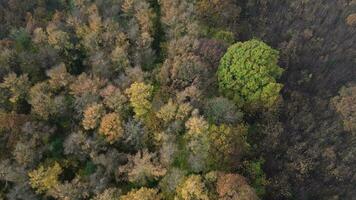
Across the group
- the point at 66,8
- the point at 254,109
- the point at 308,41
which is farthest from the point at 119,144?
the point at 308,41

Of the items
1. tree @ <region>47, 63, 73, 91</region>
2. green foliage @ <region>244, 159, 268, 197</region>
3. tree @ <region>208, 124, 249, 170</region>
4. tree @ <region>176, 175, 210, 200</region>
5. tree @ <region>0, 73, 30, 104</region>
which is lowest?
green foliage @ <region>244, 159, 268, 197</region>

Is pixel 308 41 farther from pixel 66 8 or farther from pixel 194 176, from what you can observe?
pixel 66 8

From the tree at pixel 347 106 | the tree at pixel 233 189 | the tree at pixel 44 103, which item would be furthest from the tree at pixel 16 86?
the tree at pixel 347 106

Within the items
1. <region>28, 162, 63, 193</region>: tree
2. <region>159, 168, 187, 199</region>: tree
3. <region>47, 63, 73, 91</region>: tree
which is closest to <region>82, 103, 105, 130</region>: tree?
<region>47, 63, 73, 91</region>: tree

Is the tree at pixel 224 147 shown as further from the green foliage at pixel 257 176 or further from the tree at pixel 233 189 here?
the tree at pixel 233 189

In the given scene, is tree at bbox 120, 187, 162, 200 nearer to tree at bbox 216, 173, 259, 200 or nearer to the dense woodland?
the dense woodland
